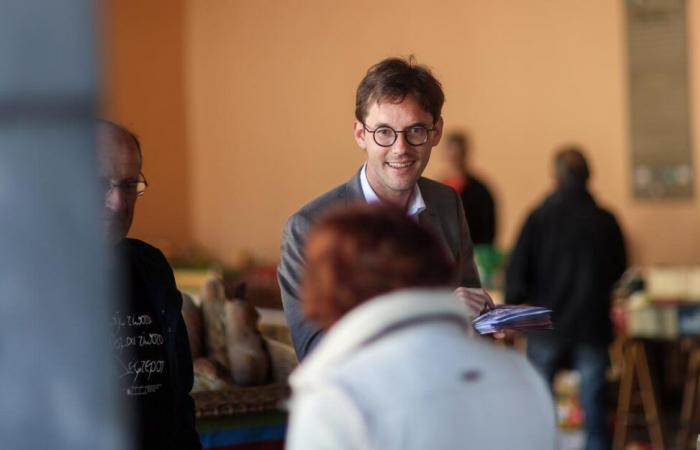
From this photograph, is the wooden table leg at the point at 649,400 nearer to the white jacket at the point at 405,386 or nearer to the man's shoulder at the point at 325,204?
the man's shoulder at the point at 325,204

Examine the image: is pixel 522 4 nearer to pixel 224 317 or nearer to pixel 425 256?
pixel 224 317

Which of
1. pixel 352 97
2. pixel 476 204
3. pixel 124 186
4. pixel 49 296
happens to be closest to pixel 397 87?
pixel 124 186

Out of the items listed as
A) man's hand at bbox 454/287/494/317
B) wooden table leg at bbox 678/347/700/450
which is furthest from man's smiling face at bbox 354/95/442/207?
wooden table leg at bbox 678/347/700/450

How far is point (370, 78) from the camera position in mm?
2764

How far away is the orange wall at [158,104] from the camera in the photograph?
459 inches

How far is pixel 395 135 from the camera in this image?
2.73 metres

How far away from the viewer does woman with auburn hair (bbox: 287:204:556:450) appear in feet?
5.11

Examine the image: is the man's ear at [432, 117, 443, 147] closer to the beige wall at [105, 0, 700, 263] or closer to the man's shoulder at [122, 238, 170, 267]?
the man's shoulder at [122, 238, 170, 267]

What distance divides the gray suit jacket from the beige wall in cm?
583

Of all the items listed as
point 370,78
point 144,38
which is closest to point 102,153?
point 370,78

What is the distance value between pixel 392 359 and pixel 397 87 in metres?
1.25

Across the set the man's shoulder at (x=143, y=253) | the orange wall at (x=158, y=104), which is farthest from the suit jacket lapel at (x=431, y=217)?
the orange wall at (x=158, y=104)

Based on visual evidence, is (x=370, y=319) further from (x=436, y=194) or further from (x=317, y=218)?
(x=436, y=194)

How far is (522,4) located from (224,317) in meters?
6.22
